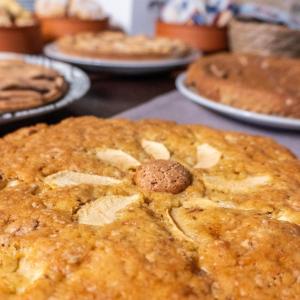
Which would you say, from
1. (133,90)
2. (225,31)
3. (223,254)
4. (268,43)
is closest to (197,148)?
(223,254)

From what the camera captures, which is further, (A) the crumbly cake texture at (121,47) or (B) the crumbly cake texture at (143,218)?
(A) the crumbly cake texture at (121,47)

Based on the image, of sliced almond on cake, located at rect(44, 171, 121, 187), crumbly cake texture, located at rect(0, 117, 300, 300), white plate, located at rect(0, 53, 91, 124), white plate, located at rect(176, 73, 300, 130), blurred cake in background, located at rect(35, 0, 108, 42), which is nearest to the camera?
crumbly cake texture, located at rect(0, 117, 300, 300)

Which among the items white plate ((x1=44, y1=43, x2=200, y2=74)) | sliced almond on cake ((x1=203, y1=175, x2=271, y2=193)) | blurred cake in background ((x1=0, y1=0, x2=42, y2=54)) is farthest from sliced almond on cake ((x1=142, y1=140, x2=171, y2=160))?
blurred cake in background ((x1=0, y1=0, x2=42, y2=54))

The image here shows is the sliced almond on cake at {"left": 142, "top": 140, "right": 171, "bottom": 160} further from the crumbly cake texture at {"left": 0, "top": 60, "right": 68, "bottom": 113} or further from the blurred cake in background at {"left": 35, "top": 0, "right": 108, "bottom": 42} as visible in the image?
the blurred cake in background at {"left": 35, "top": 0, "right": 108, "bottom": 42}

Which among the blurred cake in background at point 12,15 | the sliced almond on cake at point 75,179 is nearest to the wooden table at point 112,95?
the blurred cake in background at point 12,15

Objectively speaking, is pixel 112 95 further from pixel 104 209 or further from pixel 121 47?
pixel 104 209

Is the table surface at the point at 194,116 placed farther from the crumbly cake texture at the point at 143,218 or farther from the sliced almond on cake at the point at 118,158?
the sliced almond on cake at the point at 118,158
